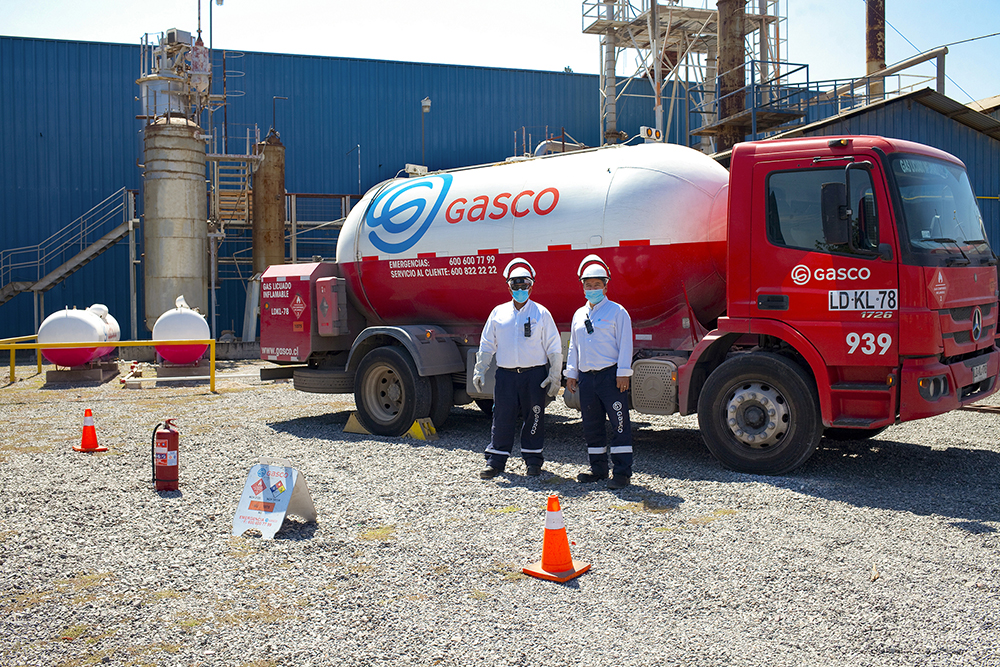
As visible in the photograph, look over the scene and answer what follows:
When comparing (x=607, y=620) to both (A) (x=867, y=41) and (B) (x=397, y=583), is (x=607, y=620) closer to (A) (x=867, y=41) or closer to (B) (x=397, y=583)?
(B) (x=397, y=583)

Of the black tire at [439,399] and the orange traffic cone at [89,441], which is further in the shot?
the black tire at [439,399]

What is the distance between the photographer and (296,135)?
29.8 meters

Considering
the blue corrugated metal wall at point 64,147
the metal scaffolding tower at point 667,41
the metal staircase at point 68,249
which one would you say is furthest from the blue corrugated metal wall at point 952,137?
the blue corrugated metal wall at point 64,147

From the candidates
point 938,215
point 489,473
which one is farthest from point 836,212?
point 489,473

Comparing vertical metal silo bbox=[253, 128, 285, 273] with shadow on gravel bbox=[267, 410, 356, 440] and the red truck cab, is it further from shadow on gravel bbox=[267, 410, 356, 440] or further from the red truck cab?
the red truck cab

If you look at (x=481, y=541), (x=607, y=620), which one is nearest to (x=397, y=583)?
(x=481, y=541)

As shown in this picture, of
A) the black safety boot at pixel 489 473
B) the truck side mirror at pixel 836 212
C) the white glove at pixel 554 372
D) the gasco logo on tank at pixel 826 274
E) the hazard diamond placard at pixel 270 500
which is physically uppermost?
the truck side mirror at pixel 836 212

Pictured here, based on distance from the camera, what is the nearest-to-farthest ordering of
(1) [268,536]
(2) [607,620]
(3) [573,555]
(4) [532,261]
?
(2) [607,620] → (3) [573,555] → (1) [268,536] → (4) [532,261]

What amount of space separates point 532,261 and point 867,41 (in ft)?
77.1

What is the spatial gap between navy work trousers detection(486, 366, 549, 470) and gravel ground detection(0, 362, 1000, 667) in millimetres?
225

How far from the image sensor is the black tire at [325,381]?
431 inches

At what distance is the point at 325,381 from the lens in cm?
1103

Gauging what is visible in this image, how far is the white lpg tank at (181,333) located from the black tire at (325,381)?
7.75 m

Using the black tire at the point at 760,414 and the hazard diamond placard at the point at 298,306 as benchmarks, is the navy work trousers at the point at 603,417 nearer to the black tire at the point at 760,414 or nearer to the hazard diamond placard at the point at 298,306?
the black tire at the point at 760,414
